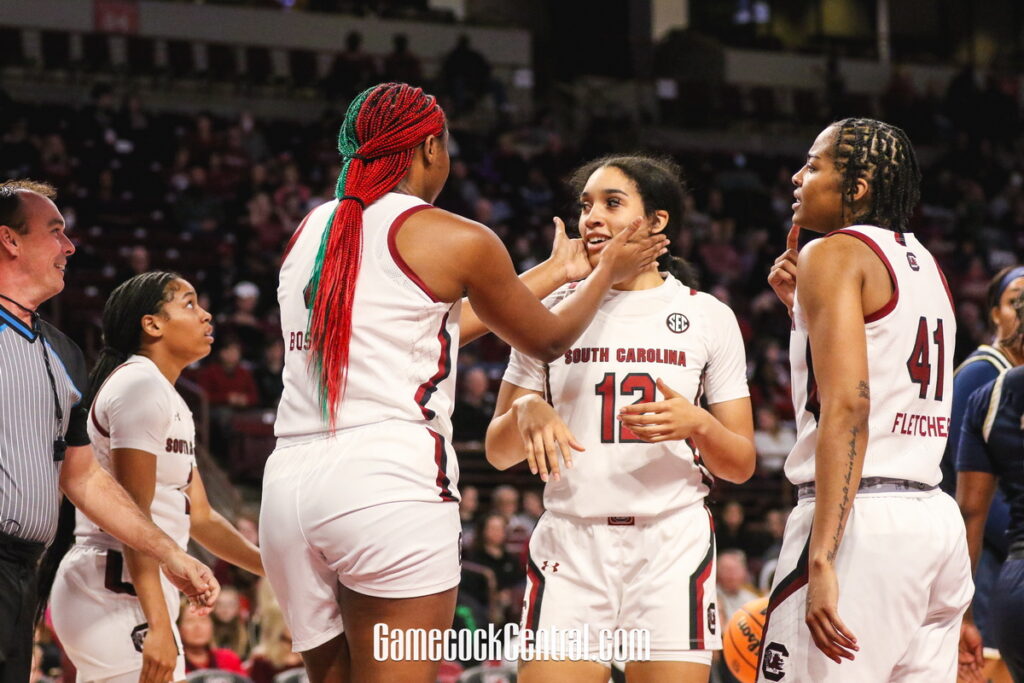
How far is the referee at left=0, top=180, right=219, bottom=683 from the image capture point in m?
3.16

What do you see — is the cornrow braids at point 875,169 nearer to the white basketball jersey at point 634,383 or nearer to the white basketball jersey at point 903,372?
the white basketball jersey at point 903,372

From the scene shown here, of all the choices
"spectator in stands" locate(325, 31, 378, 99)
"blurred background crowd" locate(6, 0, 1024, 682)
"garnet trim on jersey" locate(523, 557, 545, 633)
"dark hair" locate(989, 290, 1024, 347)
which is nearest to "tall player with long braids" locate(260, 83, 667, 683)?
"garnet trim on jersey" locate(523, 557, 545, 633)

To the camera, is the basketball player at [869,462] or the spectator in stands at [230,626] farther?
the spectator in stands at [230,626]

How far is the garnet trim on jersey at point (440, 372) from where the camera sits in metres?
3.05

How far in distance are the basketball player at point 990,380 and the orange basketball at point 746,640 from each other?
2.63 feet

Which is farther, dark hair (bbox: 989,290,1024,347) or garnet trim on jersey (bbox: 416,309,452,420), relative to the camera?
dark hair (bbox: 989,290,1024,347)

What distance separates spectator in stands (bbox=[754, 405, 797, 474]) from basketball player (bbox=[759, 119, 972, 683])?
368 inches

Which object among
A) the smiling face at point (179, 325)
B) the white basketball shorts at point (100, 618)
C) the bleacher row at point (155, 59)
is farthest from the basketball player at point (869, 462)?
the bleacher row at point (155, 59)

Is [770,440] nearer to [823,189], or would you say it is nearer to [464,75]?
[464,75]

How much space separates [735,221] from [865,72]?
6.23m

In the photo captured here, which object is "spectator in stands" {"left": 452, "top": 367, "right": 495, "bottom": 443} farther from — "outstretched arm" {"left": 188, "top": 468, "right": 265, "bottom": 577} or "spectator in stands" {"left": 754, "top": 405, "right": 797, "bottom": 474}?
"outstretched arm" {"left": 188, "top": 468, "right": 265, "bottom": 577}

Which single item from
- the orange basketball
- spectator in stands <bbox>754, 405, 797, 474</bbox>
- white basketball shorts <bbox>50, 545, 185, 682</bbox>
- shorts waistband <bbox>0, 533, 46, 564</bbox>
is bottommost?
spectator in stands <bbox>754, 405, 797, 474</bbox>

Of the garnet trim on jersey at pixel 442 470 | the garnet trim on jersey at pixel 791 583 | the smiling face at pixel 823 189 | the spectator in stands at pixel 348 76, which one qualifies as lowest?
the garnet trim on jersey at pixel 791 583

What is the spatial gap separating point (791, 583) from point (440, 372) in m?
1.04
